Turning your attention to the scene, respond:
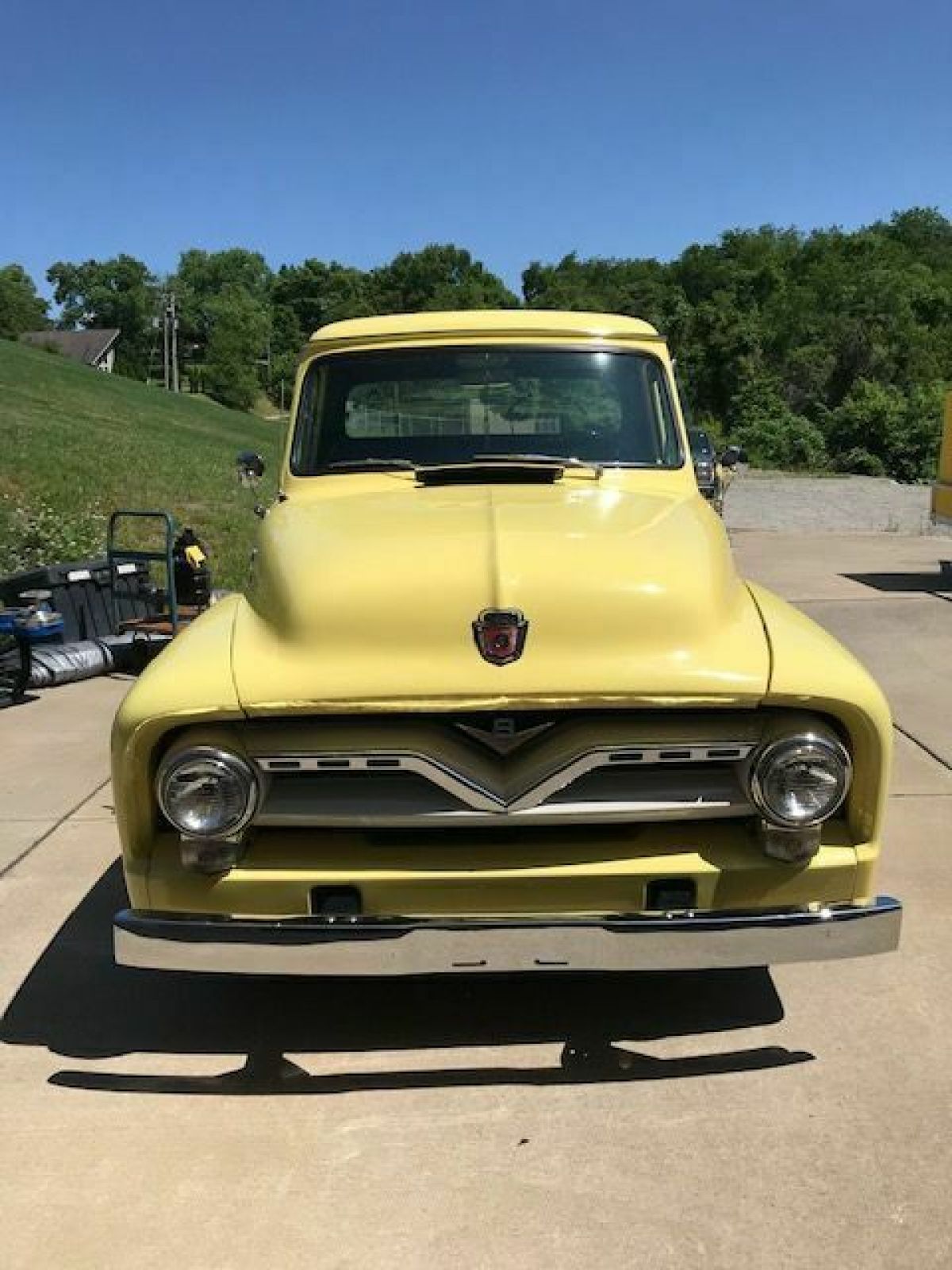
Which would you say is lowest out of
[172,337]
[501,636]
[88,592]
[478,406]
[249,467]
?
[88,592]

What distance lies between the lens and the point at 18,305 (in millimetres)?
97312

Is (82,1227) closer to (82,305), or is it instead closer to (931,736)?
(931,736)

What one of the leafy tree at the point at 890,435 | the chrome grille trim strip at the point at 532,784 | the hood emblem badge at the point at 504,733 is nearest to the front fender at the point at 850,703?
the chrome grille trim strip at the point at 532,784

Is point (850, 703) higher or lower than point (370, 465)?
lower

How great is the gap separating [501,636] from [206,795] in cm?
78

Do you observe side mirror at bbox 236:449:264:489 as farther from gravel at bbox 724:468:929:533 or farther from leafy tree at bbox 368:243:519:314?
leafy tree at bbox 368:243:519:314

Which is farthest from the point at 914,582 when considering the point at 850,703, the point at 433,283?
the point at 433,283

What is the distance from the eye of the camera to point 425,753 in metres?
2.67

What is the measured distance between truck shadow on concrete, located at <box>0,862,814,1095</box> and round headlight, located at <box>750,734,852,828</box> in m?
0.69

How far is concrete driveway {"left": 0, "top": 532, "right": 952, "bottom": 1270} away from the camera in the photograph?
240 centimetres

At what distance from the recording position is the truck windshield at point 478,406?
421cm

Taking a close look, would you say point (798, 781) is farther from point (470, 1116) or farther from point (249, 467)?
point (249, 467)

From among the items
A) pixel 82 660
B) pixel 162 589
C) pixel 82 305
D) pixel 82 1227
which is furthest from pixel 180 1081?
pixel 82 305

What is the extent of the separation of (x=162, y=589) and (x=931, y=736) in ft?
19.3
